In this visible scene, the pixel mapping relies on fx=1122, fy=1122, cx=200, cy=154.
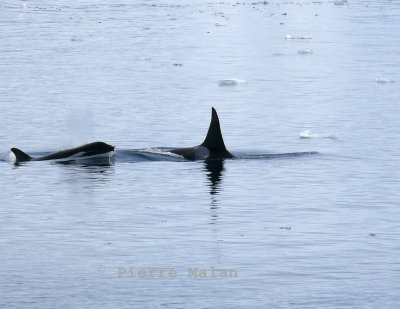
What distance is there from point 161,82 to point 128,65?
6.70 meters

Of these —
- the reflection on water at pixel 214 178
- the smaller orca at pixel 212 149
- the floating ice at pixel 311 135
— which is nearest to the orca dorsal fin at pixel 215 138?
the smaller orca at pixel 212 149

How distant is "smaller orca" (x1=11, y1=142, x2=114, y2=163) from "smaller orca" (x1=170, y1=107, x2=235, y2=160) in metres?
1.67

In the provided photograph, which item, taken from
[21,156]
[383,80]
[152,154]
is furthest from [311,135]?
[383,80]

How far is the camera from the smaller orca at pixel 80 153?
72.7ft

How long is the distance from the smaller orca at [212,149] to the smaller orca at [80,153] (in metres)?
1.67

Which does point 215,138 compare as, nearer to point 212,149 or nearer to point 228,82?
point 212,149

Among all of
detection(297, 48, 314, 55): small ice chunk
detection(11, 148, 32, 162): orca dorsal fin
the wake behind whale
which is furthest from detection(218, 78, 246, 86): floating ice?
detection(11, 148, 32, 162): orca dorsal fin

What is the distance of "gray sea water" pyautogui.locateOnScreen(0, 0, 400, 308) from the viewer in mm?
12789

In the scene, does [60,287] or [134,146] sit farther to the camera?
[134,146]

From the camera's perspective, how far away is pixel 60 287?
12.6 metres

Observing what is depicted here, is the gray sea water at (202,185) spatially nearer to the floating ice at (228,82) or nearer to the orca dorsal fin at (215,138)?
the orca dorsal fin at (215,138)

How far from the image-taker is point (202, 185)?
19562 millimetres

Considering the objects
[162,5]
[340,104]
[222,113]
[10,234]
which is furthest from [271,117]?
[162,5]

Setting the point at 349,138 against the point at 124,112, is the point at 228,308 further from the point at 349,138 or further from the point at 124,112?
the point at 124,112
